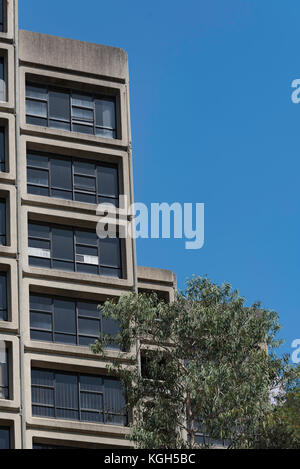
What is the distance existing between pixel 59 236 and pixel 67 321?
13.7 ft

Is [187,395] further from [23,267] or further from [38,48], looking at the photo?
[38,48]

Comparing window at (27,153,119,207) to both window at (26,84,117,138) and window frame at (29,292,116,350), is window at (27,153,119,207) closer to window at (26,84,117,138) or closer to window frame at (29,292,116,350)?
window at (26,84,117,138)

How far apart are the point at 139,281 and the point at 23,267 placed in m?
9.48

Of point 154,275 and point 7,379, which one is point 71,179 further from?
point 7,379

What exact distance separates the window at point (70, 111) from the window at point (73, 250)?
5379mm

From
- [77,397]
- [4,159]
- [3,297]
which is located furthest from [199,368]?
[4,159]

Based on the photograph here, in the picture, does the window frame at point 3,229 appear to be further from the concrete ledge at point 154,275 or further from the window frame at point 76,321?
the concrete ledge at point 154,275

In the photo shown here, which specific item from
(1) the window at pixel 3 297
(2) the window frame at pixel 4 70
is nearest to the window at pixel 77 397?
(1) the window at pixel 3 297

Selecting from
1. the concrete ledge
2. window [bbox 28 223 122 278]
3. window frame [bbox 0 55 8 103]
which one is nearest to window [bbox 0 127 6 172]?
window frame [bbox 0 55 8 103]

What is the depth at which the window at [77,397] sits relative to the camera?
184 feet

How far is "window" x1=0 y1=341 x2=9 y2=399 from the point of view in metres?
55.0

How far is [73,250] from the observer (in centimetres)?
5956
